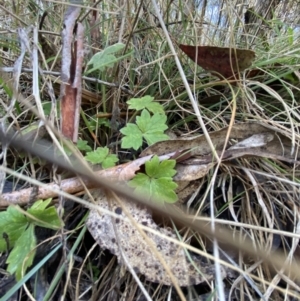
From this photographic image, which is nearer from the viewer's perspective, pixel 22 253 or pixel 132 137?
pixel 22 253

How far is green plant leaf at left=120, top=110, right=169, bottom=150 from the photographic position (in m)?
0.76

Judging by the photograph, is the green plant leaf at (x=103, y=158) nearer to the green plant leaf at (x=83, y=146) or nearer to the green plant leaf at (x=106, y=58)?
the green plant leaf at (x=83, y=146)

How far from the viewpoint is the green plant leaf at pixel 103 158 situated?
2.39 feet

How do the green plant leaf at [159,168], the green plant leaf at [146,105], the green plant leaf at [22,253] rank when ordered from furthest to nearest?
1. the green plant leaf at [146,105]
2. the green plant leaf at [159,168]
3. the green plant leaf at [22,253]

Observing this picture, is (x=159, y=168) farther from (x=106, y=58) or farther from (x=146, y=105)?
(x=106, y=58)

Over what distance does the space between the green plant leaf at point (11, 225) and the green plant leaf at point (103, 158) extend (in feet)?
0.56

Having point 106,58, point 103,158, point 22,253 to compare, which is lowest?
point 22,253

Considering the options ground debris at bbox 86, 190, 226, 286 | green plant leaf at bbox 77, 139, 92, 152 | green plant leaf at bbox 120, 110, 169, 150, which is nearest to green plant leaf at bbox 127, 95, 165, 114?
green plant leaf at bbox 120, 110, 169, 150

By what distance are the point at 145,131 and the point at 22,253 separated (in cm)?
34

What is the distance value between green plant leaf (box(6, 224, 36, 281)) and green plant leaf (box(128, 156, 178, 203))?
0.64 feet

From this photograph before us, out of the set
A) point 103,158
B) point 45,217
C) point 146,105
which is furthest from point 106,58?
point 45,217

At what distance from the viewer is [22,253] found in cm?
60

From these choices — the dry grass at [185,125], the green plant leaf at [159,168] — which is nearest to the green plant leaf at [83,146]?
the dry grass at [185,125]

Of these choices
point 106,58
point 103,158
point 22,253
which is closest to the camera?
point 22,253
